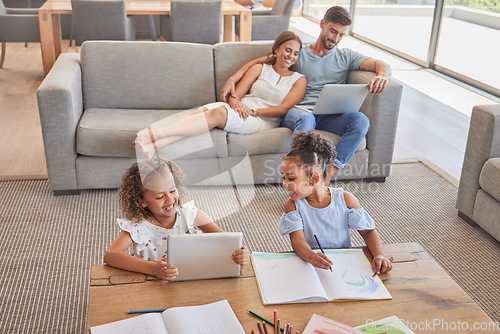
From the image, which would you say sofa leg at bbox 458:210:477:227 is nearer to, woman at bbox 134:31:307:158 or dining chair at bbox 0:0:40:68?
woman at bbox 134:31:307:158

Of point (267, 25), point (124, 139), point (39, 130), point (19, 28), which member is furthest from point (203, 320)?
point (267, 25)

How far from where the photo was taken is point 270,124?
3.01 m

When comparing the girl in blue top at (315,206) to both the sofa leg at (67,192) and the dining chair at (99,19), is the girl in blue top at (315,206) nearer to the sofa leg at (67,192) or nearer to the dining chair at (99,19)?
the sofa leg at (67,192)

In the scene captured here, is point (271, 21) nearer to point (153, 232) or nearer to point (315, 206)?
point (315, 206)

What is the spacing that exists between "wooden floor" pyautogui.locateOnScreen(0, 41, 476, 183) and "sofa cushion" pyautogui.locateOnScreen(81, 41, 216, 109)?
0.61m

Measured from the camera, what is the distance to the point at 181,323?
125 cm

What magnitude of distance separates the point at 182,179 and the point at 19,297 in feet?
2.71

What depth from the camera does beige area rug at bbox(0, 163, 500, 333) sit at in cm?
201

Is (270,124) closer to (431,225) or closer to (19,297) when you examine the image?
(431,225)

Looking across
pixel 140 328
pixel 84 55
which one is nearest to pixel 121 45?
pixel 84 55

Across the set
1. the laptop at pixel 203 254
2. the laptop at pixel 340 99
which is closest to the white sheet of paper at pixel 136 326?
the laptop at pixel 203 254

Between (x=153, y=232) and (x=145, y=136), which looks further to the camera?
(x=145, y=136)

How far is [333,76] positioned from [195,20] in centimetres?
211

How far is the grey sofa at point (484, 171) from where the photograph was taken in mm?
2430
